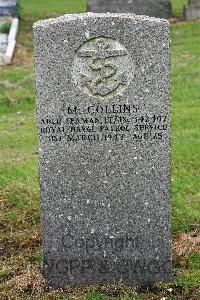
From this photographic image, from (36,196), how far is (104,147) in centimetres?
214

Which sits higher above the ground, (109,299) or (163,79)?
(163,79)

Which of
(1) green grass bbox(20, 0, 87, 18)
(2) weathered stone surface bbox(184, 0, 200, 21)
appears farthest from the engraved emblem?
(1) green grass bbox(20, 0, 87, 18)

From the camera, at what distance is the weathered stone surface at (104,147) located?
5.56 meters

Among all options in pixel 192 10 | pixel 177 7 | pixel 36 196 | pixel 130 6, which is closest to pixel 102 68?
pixel 36 196

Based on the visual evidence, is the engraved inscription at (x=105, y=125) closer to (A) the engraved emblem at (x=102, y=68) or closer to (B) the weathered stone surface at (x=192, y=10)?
(A) the engraved emblem at (x=102, y=68)

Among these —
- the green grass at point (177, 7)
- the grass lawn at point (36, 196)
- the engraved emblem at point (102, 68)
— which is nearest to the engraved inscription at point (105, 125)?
the engraved emblem at point (102, 68)

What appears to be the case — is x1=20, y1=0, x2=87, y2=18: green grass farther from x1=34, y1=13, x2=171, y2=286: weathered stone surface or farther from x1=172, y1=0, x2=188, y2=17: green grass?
x1=34, y1=13, x2=171, y2=286: weathered stone surface

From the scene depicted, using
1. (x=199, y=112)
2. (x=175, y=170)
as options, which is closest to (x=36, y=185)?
(x=175, y=170)

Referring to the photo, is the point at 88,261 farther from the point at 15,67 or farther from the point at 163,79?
the point at 15,67

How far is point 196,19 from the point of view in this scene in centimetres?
2091

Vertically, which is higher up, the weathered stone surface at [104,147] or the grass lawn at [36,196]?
the weathered stone surface at [104,147]

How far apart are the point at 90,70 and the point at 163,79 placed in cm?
55

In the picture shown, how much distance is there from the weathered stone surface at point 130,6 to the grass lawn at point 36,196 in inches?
190

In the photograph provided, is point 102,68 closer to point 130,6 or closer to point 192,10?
point 130,6
